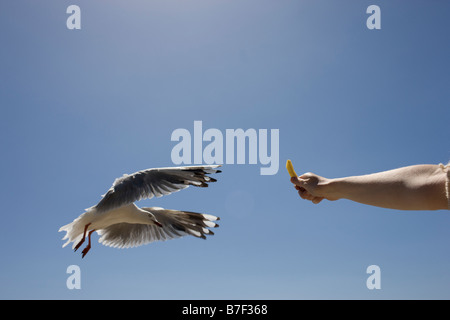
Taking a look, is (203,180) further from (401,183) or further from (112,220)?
(401,183)

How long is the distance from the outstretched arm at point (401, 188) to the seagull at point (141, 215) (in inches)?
88.6

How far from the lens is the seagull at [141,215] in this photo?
3.62 meters

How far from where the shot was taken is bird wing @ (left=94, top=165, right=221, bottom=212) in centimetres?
358

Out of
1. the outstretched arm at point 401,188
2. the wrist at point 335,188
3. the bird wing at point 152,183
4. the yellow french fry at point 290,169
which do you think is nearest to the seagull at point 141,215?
the bird wing at point 152,183

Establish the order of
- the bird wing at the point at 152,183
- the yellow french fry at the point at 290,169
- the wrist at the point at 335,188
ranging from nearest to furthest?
the wrist at the point at 335,188 → the yellow french fry at the point at 290,169 → the bird wing at the point at 152,183

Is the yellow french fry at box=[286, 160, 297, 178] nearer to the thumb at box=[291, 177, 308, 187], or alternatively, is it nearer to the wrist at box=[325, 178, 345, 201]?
the thumb at box=[291, 177, 308, 187]

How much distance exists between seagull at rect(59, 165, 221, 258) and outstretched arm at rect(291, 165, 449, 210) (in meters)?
2.25

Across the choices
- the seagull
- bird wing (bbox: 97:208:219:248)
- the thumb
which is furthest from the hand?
bird wing (bbox: 97:208:219:248)

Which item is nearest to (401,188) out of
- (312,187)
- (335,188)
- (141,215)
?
(335,188)

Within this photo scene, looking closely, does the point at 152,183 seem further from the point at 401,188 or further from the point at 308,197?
the point at 401,188

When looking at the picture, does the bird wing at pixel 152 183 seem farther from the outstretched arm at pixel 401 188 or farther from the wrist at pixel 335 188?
the outstretched arm at pixel 401 188

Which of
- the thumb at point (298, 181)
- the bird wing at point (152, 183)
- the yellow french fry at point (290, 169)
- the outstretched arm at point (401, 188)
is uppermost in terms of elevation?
the bird wing at point (152, 183)

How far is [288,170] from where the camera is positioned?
1.71 m

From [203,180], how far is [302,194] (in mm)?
1986
